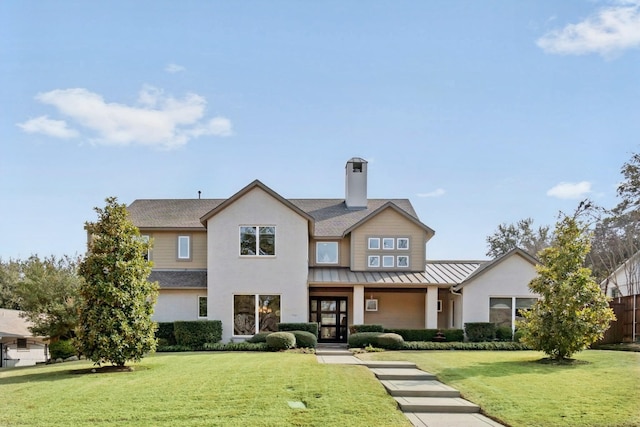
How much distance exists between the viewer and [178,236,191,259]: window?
88.1 feet

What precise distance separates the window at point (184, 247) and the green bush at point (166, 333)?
4089mm

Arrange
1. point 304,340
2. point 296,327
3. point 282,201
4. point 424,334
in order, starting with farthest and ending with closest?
1. point 282,201
2. point 424,334
3. point 296,327
4. point 304,340

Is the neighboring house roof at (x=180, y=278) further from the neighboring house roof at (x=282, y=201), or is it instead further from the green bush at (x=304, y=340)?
the green bush at (x=304, y=340)

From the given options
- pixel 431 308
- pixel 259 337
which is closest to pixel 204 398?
pixel 259 337

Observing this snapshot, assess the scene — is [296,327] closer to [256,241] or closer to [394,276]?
[256,241]

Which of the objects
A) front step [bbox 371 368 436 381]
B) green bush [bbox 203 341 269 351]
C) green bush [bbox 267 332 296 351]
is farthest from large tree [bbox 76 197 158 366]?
front step [bbox 371 368 436 381]

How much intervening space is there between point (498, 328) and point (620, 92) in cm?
1234

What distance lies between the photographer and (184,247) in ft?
88.3

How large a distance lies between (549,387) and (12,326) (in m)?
32.8

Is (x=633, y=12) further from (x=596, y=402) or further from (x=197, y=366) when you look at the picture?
(x=197, y=366)

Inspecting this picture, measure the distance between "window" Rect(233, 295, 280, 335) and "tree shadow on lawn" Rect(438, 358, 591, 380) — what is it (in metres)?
10.9

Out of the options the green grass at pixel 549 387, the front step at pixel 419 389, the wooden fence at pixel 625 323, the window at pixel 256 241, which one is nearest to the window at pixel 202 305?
the window at pixel 256 241

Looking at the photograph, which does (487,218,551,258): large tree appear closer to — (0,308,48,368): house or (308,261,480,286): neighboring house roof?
(308,261,480,286): neighboring house roof

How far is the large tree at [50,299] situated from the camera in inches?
882
